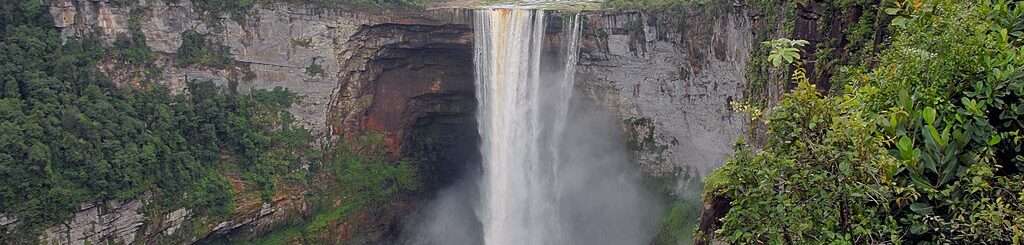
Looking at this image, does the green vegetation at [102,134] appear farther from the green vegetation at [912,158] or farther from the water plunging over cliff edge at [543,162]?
the green vegetation at [912,158]

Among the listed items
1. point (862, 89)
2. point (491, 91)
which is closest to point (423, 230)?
point (491, 91)

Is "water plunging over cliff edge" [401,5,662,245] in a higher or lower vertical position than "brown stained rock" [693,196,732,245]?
lower

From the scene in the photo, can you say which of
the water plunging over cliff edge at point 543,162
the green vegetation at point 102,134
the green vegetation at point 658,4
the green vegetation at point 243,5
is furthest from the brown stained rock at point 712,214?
the green vegetation at point 243,5

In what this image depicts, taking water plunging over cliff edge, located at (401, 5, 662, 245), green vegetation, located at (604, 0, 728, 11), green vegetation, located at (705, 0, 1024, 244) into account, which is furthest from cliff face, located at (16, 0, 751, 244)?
green vegetation, located at (705, 0, 1024, 244)

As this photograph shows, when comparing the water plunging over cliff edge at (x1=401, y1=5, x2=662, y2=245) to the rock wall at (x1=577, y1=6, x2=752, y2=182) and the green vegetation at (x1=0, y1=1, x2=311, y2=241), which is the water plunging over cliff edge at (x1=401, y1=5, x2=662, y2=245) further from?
the green vegetation at (x1=0, y1=1, x2=311, y2=241)

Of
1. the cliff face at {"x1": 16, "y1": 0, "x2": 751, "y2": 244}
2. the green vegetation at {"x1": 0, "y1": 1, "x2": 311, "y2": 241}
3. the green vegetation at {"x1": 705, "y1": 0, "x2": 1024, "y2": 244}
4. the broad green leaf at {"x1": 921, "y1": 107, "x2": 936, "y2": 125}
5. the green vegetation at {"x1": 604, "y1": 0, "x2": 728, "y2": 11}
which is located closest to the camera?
the green vegetation at {"x1": 705, "y1": 0, "x2": 1024, "y2": 244}

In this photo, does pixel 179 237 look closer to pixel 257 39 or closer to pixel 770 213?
pixel 257 39

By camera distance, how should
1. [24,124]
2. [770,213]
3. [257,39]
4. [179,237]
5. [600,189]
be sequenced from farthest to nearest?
[600,189] < [257,39] < [179,237] < [24,124] < [770,213]
